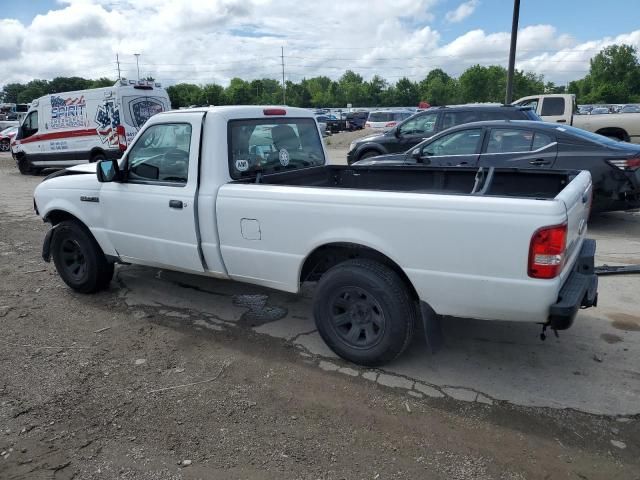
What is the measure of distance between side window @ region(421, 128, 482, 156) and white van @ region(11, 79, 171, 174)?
9.14 m

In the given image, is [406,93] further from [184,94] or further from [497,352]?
[497,352]

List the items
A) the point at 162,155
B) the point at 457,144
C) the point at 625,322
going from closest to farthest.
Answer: the point at 625,322
the point at 162,155
the point at 457,144

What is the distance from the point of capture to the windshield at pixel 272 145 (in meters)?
4.25

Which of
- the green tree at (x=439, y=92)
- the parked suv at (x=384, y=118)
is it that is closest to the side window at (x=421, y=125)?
the parked suv at (x=384, y=118)

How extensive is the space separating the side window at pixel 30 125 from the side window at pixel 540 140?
15280 mm

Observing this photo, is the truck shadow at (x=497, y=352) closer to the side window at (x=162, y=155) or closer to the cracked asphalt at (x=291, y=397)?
the cracked asphalt at (x=291, y=397)

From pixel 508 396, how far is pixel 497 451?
608mm

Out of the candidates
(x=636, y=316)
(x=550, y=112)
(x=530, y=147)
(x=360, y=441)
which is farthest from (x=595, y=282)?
(x=550, y=112)

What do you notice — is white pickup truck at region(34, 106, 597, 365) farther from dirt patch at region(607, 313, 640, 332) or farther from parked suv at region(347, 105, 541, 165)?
parked suv at region(347, 105, 541, 165)

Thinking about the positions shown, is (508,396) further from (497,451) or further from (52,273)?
(52,273)

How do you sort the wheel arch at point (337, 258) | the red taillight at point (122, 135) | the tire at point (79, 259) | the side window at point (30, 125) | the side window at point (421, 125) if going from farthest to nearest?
the side window at point (30, 125)
the red taillight at point (122, 135)
the side window at point (421, 125)
the tire at point (79, 259)
the wheel arch at point (337, 258)

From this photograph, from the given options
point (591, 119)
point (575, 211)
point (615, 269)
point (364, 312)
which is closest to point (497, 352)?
point (364, 312)

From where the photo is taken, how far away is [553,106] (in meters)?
15.4

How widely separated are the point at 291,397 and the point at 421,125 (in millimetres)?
9634
